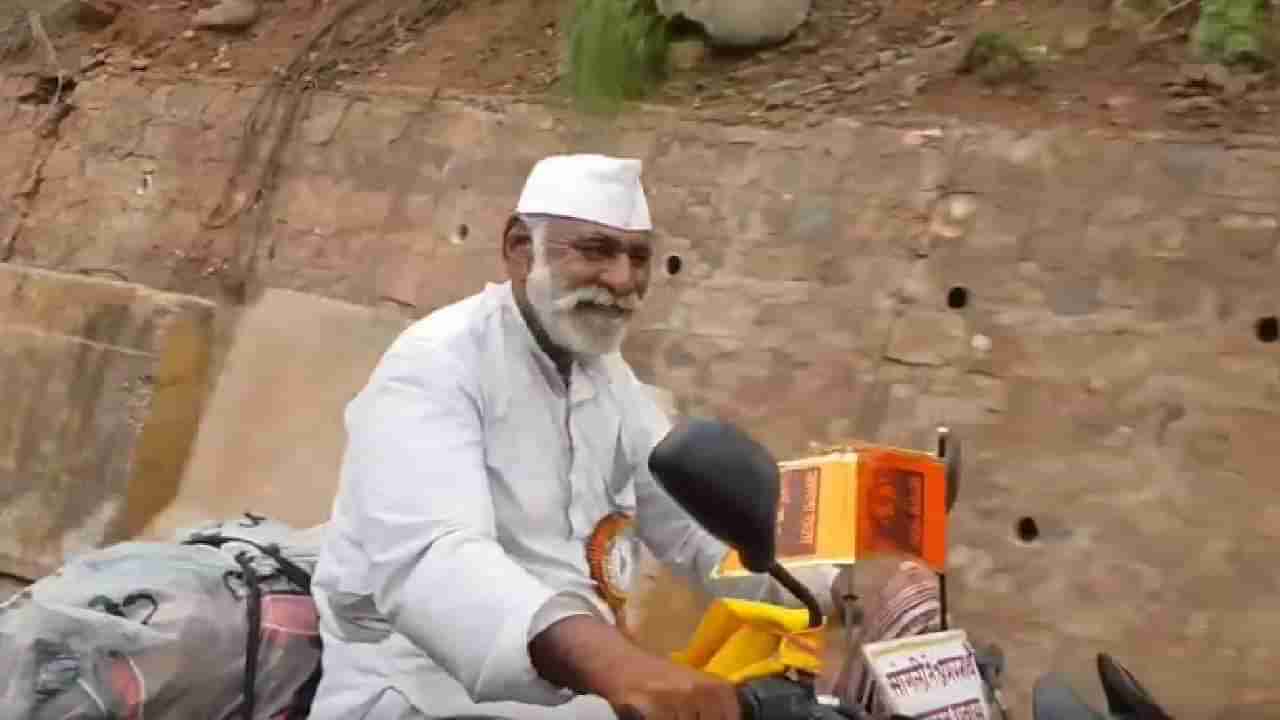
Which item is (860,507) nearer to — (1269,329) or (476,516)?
(476,516)

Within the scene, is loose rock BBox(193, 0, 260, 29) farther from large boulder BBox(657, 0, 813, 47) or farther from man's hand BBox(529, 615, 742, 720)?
man's hand BBox(529, 615, 742, 720)

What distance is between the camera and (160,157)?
25.1ft

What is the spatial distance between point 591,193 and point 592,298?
0.17 metres

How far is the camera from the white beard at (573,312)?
2.88 metres

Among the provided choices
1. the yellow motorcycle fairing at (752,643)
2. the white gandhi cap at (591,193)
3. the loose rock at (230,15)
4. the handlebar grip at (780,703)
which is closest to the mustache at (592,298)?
the white gandhi cap at (591,193)

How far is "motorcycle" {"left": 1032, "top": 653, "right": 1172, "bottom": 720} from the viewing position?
6.98 feet

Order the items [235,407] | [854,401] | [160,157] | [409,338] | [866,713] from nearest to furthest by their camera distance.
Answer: [866,713], [409,338], [854,401], [235,407], [160,157]

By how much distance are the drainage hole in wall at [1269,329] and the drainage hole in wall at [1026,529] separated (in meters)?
0.78

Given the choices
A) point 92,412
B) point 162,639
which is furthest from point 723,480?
point 92,412

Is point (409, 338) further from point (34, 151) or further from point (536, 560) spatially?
point (34, 151)

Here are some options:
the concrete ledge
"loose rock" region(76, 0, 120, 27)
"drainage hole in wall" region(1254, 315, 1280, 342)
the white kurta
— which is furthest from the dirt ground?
the white kurta

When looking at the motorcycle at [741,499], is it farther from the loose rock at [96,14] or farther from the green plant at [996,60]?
the loose rock at [96,14]

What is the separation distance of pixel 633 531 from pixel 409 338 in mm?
587

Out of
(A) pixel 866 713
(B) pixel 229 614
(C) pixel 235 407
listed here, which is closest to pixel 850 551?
(A) pixel 866 713
